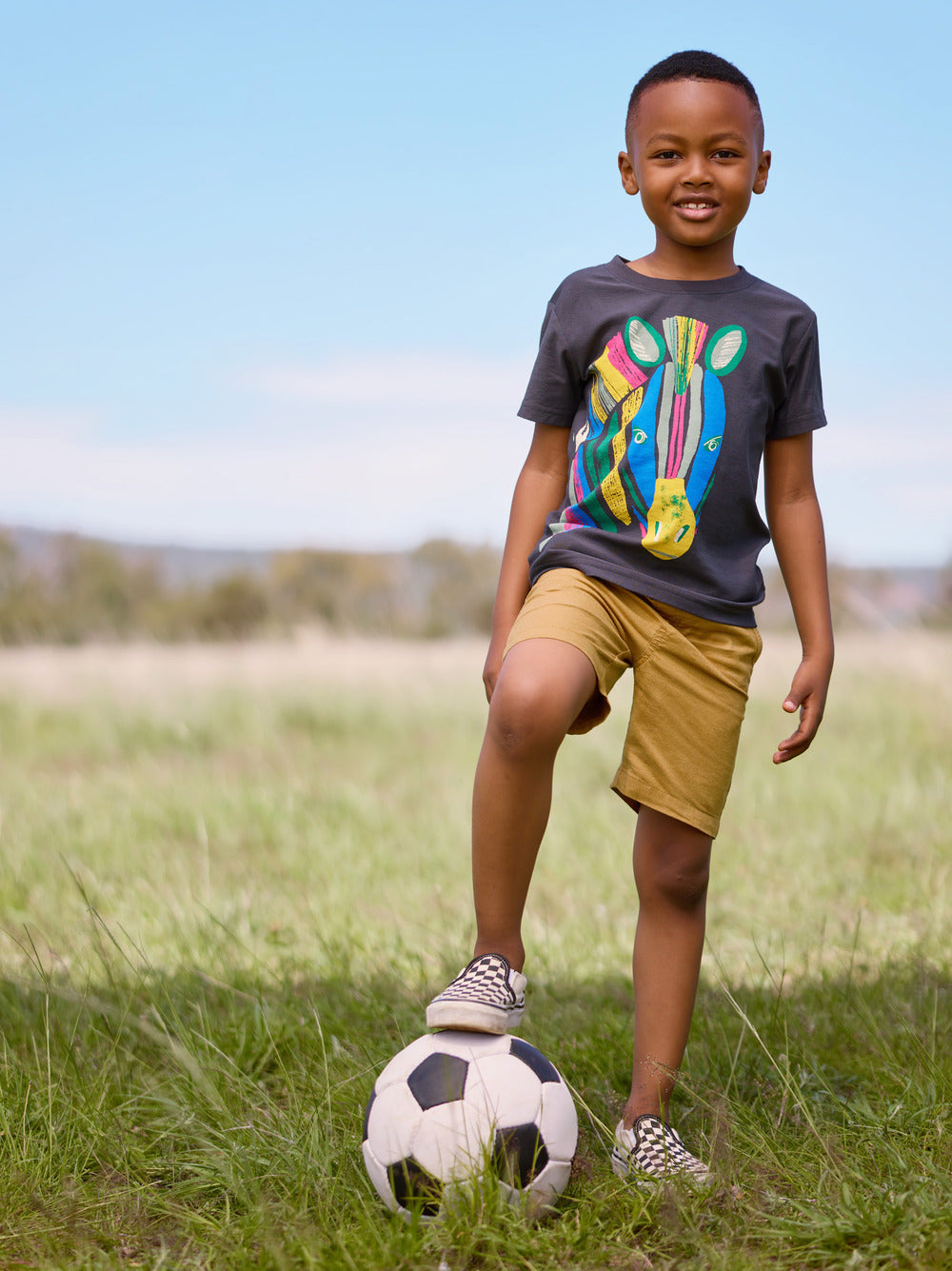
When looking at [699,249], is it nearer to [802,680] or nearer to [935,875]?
[802,680]

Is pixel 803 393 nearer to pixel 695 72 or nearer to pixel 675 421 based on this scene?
pixel 675 421

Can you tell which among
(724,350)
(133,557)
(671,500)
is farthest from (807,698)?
(133,557)

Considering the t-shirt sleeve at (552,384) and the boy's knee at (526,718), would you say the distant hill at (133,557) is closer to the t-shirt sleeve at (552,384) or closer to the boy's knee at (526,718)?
the t-shirt sleeve at (552,384)

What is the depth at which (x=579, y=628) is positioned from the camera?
227cm

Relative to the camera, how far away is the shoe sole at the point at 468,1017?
2.14 metres

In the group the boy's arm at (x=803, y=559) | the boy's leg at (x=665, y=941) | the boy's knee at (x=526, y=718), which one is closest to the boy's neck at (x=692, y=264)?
the boy's arm at (x=803, y=559)

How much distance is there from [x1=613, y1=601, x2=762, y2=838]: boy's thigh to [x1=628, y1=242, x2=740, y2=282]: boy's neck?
0.72 meters

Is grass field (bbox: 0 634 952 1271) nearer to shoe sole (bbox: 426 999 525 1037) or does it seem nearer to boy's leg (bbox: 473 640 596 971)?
shoe sole (bbox: 426 999 525 1037)

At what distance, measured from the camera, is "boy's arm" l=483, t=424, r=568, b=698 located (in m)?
2.59

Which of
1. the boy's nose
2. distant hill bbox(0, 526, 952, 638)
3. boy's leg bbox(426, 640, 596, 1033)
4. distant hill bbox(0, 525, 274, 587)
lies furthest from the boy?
distant hill bbox(0, 525, 274, 587)

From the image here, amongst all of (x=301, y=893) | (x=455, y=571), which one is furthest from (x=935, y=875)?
(x=455, y=571)

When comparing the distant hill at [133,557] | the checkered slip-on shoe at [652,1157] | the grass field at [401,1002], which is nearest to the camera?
the grass field at [401,1002]

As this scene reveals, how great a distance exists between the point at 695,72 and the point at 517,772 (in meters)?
1.48

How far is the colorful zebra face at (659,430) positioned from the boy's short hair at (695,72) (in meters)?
0.50
